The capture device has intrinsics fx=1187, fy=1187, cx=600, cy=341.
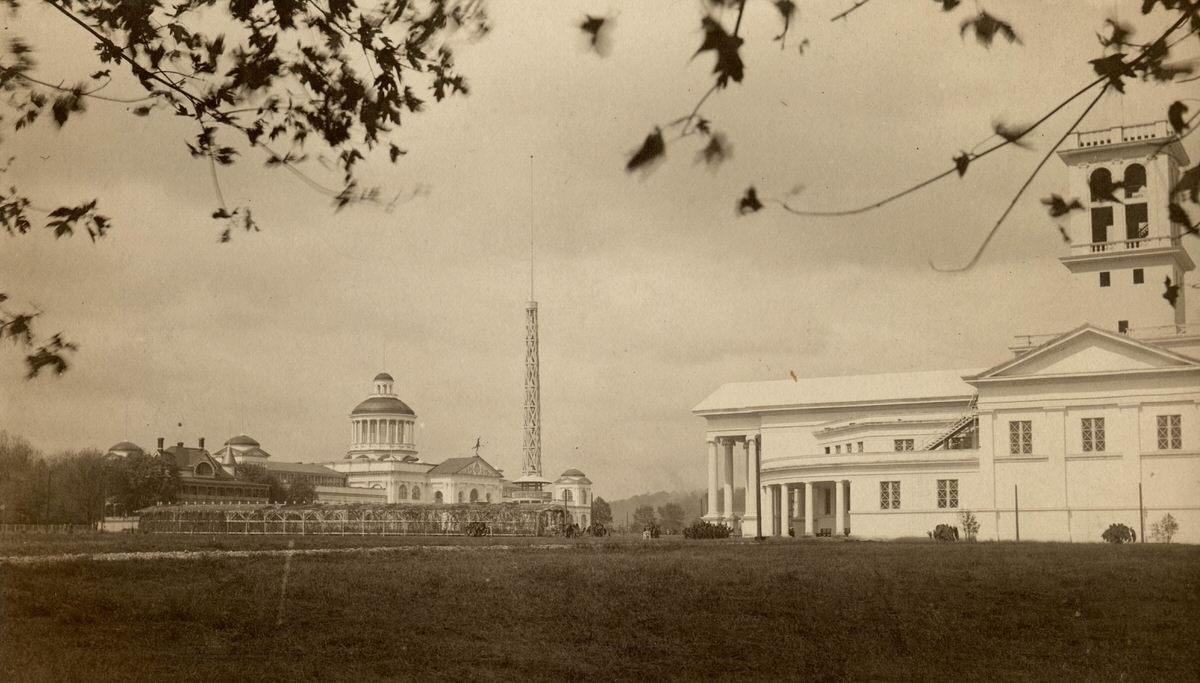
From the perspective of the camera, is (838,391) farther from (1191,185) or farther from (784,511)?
(1191,185)

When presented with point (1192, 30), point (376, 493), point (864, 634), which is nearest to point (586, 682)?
point (864, 634)

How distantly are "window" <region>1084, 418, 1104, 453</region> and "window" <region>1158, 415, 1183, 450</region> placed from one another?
2.28 m

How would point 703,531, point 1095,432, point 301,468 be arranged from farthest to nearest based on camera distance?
point 301,468, point 703,531, point 1095,432

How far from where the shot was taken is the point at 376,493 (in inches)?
5330

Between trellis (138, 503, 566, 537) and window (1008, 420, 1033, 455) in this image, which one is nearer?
window (1008, 420, 1033, 455)

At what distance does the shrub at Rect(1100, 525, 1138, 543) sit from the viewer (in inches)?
1638

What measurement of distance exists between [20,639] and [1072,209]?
12162 mm

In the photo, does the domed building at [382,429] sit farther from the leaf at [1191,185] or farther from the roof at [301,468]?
the leaf at [1191,185]

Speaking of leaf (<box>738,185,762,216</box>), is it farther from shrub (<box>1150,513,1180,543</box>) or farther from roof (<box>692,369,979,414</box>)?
roof (<box>692,369,979,414</box>)

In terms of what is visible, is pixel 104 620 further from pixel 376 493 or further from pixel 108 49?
pixel 376 493

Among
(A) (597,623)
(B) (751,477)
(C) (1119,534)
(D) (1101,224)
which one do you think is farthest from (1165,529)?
(B) (751,477)

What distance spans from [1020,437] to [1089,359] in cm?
459

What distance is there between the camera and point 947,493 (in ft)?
176

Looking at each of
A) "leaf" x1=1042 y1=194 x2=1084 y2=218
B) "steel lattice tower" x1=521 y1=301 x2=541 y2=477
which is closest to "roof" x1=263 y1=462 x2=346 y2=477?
"steel lattice tower" x1=521 y1=301 x2=541 y2=477
